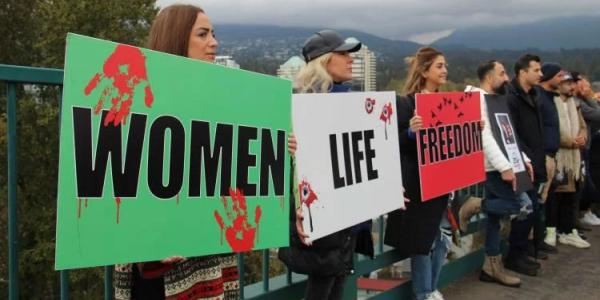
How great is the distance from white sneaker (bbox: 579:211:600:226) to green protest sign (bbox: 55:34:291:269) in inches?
287

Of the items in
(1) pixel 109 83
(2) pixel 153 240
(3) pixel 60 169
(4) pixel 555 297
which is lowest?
(4) pixel 555 297

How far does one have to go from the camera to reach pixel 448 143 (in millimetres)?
4285

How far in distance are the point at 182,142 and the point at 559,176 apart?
18.8 feet

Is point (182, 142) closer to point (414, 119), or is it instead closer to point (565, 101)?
point (414, 119)

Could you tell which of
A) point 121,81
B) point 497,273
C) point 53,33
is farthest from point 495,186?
point 53,33

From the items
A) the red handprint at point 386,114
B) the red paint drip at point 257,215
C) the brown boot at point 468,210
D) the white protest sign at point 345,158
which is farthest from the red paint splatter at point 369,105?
the brown boot at point 468,210

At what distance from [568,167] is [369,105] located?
4.38 meters

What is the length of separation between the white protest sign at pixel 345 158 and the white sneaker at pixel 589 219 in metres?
5.96

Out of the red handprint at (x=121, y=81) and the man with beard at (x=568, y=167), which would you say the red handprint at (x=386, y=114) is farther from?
the man with beard at (x=568, y=167)

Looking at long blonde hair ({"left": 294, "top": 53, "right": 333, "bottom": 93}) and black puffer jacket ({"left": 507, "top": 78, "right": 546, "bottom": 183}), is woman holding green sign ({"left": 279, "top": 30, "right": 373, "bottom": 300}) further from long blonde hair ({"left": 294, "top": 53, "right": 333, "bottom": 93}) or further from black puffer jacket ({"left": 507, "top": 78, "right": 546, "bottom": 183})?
black puffer jacket ({"left": 507, "top": 78, "right": 546, "bottom": 183})

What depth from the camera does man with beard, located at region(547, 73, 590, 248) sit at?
6.83 metres

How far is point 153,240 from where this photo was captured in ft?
6.70

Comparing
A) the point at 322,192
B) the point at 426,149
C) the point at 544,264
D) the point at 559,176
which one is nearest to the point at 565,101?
the point at 559,176

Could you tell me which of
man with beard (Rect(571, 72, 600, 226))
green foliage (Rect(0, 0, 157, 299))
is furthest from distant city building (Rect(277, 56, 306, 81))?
green foliage (Rect(0, 0, 157, 299))
